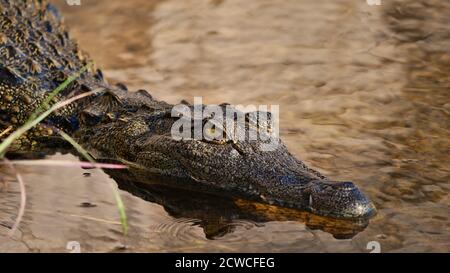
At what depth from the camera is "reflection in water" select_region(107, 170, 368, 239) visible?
4969 millimetres

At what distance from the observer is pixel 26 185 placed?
229 inches

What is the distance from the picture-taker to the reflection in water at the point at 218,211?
497 centimetres

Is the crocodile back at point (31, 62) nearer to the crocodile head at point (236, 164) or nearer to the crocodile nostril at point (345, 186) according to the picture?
the crocodile head at point (236, 164)

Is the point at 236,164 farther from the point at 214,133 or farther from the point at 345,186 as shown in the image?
the point at 345,186

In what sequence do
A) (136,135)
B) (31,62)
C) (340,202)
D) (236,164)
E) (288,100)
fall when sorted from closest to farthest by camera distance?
(340,202)
(236,164)
(136,135)
(31,62)
(288,100)

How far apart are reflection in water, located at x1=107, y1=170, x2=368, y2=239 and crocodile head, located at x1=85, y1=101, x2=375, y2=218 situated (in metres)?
0.06

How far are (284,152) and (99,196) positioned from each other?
136 cm

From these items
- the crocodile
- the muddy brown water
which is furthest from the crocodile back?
the muddy brown water

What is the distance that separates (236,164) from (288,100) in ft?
6.22

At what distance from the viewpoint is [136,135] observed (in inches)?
240

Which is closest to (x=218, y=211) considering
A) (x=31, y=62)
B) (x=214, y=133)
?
(x=214, y=133)

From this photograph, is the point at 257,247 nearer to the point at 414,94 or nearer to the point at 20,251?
the point at 20,251

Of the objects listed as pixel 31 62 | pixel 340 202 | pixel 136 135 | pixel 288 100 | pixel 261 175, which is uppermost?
pixel 31 62

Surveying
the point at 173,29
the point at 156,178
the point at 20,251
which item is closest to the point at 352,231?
the point at 156,178
